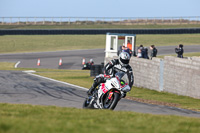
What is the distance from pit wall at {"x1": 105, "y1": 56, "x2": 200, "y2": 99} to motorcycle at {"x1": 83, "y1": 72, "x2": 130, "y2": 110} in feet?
22.5

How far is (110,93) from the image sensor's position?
10383mm

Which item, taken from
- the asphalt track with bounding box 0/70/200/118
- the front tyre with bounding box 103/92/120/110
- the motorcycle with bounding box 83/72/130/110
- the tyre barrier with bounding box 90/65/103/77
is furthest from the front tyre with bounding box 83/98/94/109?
the tyre barrier with bounding box 90/65/103/77

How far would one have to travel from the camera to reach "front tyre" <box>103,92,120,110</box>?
1024 centimetres

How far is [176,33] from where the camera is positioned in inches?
2370

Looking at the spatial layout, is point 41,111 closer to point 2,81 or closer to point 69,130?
point 69,130

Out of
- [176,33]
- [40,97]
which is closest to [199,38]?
[176,33]

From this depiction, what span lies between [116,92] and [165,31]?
169 ft

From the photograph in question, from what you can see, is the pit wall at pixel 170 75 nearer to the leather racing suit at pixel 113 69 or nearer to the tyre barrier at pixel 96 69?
the tyre barrier at pixel 96 69

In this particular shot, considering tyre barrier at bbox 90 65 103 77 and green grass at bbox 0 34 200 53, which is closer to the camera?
tyre barrier at bbox 90 65 103 77

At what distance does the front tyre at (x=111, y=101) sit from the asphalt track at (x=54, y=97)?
237cm

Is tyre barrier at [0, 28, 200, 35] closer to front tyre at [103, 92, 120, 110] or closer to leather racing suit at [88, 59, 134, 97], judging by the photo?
leather racing suit at [88, 59, 134, 97]

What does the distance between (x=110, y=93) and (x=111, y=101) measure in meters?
0.22

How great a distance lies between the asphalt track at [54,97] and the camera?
519 inches

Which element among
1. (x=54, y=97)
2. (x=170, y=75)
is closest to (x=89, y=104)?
(x=54, y=97)
